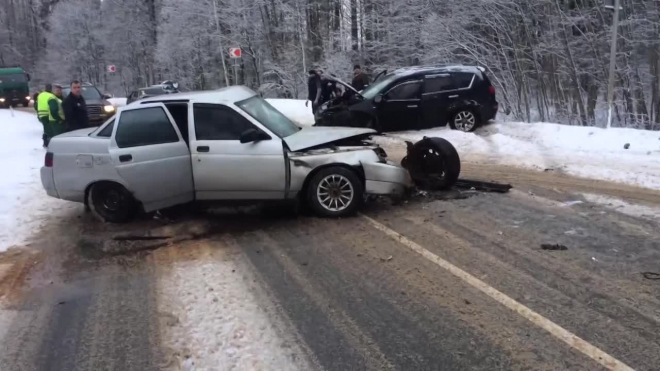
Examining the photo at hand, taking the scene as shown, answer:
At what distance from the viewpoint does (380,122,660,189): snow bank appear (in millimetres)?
9375

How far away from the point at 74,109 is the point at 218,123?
582 cm

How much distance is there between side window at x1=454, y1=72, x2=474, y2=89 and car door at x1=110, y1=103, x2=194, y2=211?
865 cm

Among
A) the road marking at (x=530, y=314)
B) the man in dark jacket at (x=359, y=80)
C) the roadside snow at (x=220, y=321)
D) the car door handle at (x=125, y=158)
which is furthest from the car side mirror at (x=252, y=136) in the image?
the man in dark jacket at (x=359, y=80)

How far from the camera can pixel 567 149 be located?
11539 mm

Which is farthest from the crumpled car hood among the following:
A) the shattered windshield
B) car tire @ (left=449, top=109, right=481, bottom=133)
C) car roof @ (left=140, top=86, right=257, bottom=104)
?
car tire @ (left=449, top=109, right=481, bottom=133)

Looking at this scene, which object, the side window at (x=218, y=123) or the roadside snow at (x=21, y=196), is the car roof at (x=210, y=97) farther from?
the roadside snow at (x=21, y=196)

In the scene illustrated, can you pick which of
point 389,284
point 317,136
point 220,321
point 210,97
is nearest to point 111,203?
point 210,97

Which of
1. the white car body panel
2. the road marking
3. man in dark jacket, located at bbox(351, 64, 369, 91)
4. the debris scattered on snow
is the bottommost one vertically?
the road marking

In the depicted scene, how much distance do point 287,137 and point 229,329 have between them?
333 cm

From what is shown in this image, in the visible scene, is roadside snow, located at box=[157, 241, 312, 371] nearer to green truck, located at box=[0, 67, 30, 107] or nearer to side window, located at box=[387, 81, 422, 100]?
side window, located at box=[387, 81, 422, 100]

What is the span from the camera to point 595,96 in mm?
20750

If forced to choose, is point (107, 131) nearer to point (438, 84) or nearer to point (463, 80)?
point (438, 84)

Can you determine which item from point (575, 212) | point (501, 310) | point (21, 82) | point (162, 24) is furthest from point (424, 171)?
point (162, 24)

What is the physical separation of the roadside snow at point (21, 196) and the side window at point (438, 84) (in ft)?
28.6
